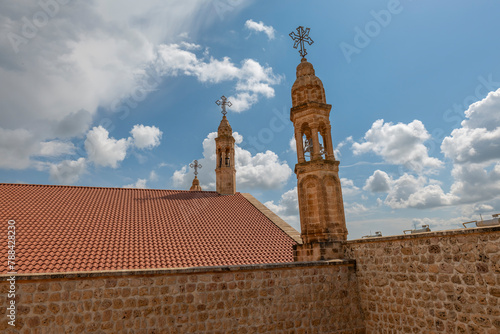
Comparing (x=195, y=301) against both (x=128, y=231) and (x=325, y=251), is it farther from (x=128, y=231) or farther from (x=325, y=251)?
(x=128, y=231)

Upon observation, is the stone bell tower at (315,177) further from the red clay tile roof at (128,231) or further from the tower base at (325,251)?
the red clay tile roof at (128,231)

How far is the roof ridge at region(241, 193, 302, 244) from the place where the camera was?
44.4 feet

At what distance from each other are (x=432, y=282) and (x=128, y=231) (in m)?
10.9

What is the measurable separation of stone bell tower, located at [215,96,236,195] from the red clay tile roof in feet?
8.54

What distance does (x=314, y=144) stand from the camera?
27.8 feet

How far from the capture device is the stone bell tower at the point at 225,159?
19500 mm

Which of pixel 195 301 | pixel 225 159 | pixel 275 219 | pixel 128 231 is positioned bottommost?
pixel 195 301

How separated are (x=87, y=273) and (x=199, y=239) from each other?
7.45 metres

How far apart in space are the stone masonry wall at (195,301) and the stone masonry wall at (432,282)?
628 millimetres

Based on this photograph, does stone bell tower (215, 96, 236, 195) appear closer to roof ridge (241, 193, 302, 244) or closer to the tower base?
roof ridge (241, 193, 302, 244)

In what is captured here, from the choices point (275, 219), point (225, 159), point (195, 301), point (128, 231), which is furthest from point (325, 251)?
point (225, 159)

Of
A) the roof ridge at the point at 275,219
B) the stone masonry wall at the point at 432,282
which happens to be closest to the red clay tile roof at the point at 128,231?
the roof ridge at the point at 275,219

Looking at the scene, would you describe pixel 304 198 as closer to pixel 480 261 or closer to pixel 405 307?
pixel 405 307

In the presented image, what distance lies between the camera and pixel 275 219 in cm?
1545
